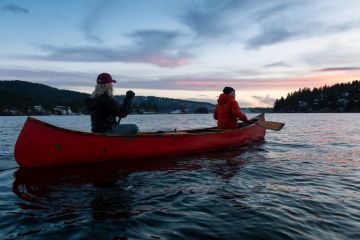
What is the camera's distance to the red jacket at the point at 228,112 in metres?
14.6

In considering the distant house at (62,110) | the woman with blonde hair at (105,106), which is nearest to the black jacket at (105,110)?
the woman with blonde hair at (105,106)

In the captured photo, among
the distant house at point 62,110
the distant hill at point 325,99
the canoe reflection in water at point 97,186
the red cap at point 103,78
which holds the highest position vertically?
the distant hill at point 325,99

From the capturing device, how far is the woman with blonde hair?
929 cm

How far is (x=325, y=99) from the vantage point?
6929 inches

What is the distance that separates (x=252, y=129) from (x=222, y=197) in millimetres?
10260

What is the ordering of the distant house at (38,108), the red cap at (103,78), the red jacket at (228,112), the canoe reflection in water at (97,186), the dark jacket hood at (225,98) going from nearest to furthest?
the canoe reflection in water at (97,186) → the red cap at (103,78) → the red jacket at (228,112) → the dark jacket hood at (225,98) → the distant house at (38,108)

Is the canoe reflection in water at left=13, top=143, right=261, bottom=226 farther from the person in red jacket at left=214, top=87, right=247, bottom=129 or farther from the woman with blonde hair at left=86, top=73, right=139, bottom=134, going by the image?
the person in red jacket at left=214, top=87, right=247, bottom=129

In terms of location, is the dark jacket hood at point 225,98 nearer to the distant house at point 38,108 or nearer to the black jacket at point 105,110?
the black jacket at point 105,110

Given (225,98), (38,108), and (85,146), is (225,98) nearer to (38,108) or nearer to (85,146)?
(85,146)

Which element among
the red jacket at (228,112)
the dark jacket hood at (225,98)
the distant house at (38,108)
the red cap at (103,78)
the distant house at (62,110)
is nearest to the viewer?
the red cap at (103,78)

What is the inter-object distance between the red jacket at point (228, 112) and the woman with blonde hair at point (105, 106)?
6149 millimetres

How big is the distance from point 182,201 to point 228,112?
9.37 metres

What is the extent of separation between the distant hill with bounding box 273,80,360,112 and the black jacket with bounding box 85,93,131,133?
17056 cm

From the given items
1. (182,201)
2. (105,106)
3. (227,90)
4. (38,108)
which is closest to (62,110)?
(38,108)
